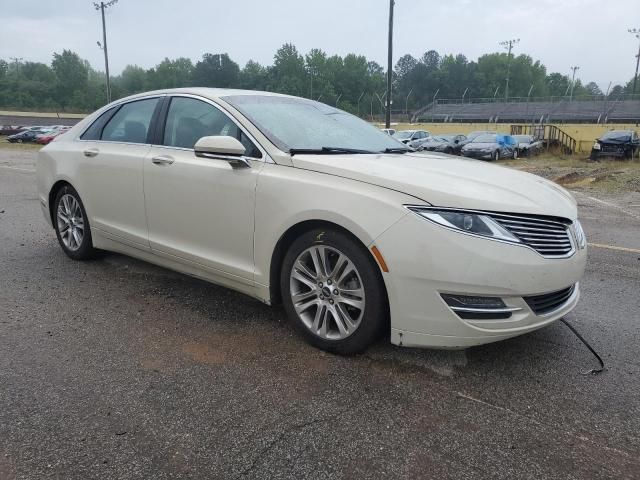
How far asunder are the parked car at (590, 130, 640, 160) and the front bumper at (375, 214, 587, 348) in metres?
20.8

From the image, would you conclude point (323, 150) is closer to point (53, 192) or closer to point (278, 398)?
point (278, 398)

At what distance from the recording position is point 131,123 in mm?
4441

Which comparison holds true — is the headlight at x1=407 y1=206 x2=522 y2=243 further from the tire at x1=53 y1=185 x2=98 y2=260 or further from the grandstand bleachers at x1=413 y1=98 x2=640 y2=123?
the grandstand bleachers at x1=413 y1=98 x2=640 y2=123

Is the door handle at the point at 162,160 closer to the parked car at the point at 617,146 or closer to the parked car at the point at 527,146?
the parked car at the point at 617,146

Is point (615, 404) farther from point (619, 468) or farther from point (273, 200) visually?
point (273, 200)

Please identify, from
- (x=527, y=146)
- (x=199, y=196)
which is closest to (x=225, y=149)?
(x=199, y=196)

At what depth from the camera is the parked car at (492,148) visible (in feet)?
78.5

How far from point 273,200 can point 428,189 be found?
955mm

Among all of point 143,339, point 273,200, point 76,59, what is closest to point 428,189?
point 273,200

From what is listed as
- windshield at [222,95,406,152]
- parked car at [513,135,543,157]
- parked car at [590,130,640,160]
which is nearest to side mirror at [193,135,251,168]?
windshield at [222,95,406,152]

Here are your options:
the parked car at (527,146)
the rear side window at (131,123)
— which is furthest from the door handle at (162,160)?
the parked car at (527,146)

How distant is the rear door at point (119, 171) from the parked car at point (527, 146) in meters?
24.8

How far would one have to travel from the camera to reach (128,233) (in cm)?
430

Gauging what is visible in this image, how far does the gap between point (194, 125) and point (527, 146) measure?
25.7 metres
